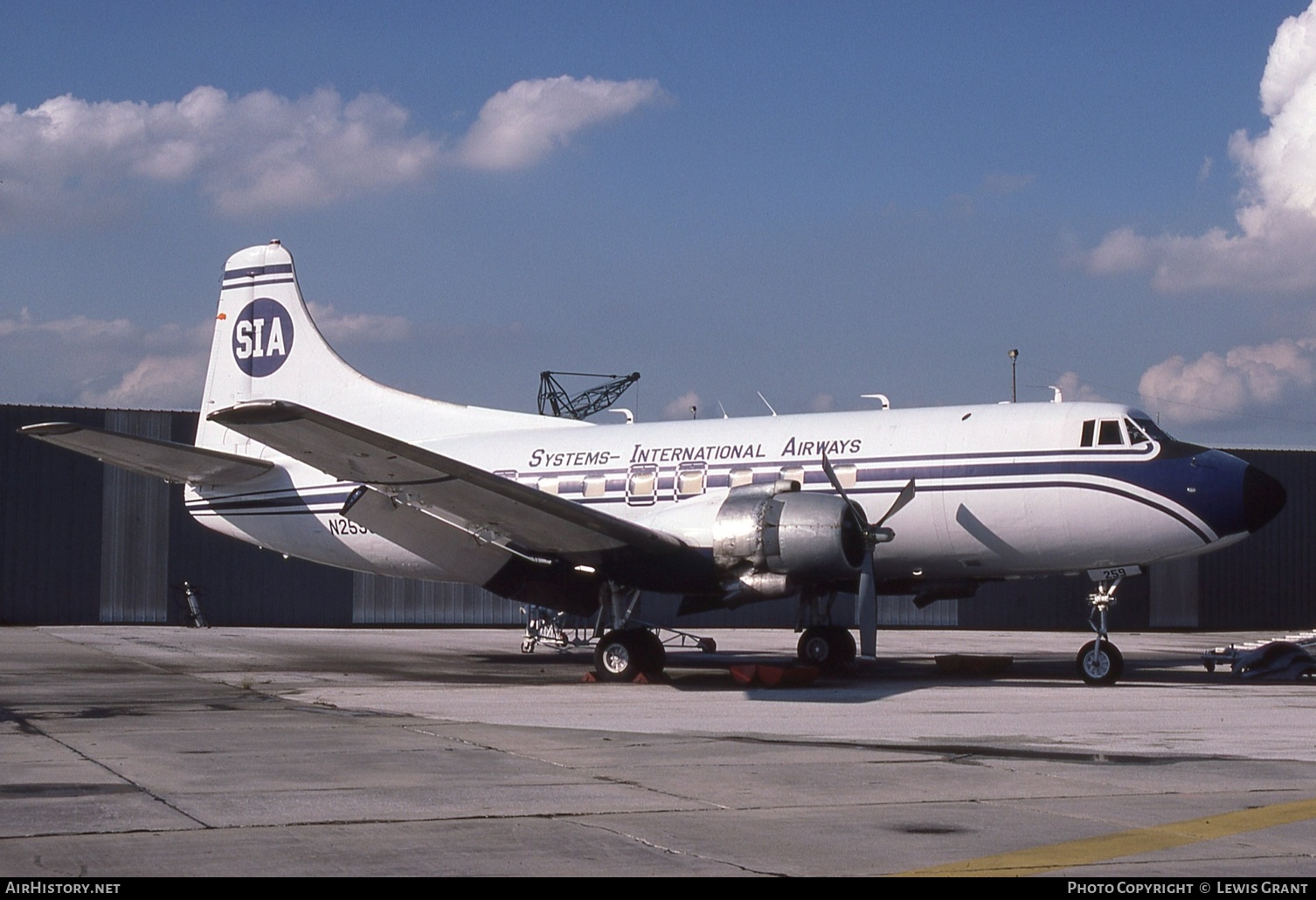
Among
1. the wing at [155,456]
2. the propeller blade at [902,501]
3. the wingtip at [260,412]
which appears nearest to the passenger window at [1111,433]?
the propeller blade at [902,501]

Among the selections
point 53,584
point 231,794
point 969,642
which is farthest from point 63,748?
point 53,584

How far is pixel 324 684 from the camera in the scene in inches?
723

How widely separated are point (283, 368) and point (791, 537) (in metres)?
12.3

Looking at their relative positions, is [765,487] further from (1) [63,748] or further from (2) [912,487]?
(1) [63,748]

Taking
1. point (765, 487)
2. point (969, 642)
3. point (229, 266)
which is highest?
point (229, 266)

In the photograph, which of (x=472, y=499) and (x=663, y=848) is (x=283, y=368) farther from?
(x=663, y=848)

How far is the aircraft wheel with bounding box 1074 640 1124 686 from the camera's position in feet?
62.6

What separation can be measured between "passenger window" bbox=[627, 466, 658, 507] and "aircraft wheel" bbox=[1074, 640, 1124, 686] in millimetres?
7206

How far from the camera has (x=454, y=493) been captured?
1852 cm

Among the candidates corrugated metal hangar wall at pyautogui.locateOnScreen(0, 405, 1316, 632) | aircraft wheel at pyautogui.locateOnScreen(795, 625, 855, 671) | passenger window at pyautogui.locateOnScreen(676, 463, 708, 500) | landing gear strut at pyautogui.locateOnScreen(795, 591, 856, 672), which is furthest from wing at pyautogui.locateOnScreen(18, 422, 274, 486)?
corrugated metal hangar wall at pyautogui.locateOnScreen(0, 405, 1316, 632)

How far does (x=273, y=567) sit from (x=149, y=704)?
97.7ft

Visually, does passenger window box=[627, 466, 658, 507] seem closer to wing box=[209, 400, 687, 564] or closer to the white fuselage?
the white fuselage

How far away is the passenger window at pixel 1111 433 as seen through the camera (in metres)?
19.2

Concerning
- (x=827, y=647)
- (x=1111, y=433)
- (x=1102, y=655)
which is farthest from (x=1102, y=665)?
(x=827, y=647)
